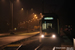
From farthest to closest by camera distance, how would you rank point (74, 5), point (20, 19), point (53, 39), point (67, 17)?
point (20, 19) → point (67, 17) → point (74, 5) → point (53, 39)

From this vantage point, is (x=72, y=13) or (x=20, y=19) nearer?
(x=72, y=13)

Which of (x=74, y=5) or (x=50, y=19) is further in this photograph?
(x=74, y=5)

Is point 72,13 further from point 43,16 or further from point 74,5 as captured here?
point 43,16

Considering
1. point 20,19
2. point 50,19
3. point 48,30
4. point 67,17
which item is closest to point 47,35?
point 48,30

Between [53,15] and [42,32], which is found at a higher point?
[53,15]

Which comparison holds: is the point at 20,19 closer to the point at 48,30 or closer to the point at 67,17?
the point at 67,17

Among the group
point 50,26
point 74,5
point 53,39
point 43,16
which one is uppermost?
point 74,5

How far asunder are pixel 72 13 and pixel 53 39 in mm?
37537

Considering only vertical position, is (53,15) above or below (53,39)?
above

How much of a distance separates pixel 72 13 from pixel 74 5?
416 centimetres

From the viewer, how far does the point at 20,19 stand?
4350 inches

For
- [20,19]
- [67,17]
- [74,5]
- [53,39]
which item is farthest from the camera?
[20,19]

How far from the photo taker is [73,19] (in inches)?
2190

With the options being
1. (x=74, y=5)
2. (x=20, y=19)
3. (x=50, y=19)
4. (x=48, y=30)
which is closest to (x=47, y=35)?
(x=48, y=30)
